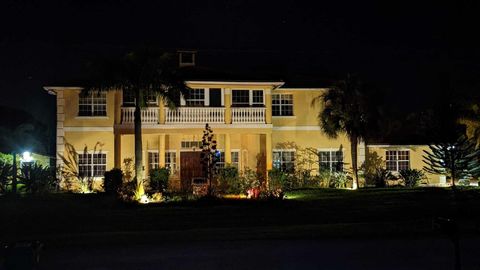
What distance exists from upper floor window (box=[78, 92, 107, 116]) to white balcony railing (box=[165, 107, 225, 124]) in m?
3.35

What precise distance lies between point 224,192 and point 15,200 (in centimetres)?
818

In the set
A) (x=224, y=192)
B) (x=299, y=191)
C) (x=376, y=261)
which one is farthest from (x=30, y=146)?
(x=376, y=261)

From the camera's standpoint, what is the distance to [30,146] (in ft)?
91.9

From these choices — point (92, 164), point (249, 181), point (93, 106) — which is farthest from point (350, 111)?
point (92, 164)

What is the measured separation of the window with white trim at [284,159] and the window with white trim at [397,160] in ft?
18.7

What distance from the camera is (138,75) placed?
77.1ft

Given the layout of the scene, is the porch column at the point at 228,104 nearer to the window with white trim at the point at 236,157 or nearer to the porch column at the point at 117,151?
the window with white trim at the point at 236,157

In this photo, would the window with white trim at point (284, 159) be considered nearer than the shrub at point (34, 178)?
No

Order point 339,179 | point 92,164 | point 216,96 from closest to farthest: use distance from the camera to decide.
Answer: point 92,164 < point 216,96 < point 339,179

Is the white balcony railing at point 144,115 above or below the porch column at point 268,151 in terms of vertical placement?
above

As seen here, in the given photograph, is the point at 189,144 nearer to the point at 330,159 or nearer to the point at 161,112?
the point at 161,112

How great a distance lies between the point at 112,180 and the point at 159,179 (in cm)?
210

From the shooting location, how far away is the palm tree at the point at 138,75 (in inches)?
920

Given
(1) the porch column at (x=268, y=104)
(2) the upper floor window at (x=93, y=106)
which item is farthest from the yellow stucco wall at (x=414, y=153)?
(2) the upper floor window at (x=93, y=106)
